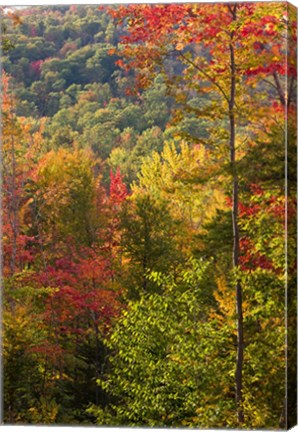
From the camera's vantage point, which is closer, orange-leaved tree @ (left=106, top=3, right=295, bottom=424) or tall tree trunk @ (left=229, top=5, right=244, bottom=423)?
orange-leaved tree @ (left=106, top=3, right=295, bottom=424)

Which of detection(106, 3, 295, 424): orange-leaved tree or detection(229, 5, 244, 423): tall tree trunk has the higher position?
detection(106, 3, 295, 424): orange-leaved tree

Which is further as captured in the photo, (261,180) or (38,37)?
(38,37)

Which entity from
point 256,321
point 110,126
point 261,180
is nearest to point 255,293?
point 256,321

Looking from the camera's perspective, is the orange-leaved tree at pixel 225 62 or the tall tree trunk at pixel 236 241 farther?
the tall tree trunk at pixel 236 241

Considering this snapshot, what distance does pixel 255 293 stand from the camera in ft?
40.8

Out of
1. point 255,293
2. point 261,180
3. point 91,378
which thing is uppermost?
point 261,180

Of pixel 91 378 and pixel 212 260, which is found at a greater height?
pixel 212 260

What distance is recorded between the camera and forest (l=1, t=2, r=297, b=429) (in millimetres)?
12320

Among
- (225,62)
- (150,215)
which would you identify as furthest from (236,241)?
(225,62)

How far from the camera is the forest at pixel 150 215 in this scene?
12.3m

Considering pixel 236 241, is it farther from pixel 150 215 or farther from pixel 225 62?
pixel 225 62

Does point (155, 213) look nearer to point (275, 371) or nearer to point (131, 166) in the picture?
point (131, 166)

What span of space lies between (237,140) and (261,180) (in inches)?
17.6

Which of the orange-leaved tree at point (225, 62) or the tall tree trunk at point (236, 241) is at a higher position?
the orange-leaved tree at point (225, 62)
